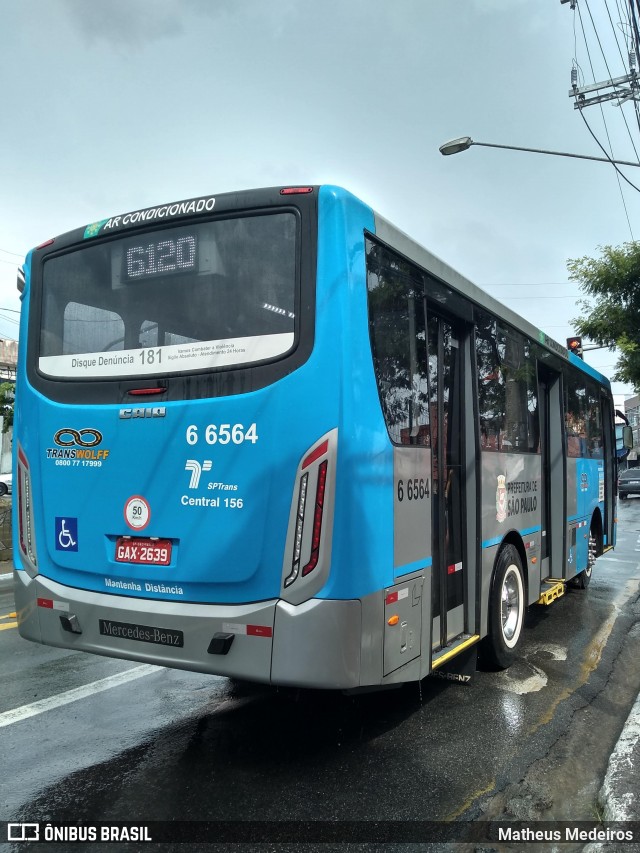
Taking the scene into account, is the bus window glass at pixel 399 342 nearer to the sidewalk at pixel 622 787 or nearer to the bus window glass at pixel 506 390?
the bus window glass at pixel 506 390

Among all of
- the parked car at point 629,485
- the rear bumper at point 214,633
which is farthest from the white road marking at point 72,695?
the parked car at point 629,485

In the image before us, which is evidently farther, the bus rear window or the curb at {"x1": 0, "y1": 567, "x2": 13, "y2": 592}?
the curb at {"x1": 0, "y1": 567, "x2": 13, "y2": 592}

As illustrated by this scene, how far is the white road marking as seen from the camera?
4754 millimetres

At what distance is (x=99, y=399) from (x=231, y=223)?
1382mm

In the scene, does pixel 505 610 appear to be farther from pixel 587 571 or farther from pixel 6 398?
pixel 6 398

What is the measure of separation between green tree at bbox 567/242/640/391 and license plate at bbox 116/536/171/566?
70.7 feet

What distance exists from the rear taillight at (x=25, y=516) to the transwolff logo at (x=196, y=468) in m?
1.32

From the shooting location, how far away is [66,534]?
4.30 metres

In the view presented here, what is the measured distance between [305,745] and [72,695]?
6.57 feet

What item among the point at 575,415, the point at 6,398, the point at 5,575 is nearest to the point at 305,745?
the point at 575,415

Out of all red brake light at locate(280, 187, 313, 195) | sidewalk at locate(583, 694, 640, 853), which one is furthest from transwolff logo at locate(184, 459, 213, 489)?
sidewalk at locate(583, 694, 640, 853)

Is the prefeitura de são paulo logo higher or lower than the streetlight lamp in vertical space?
lower

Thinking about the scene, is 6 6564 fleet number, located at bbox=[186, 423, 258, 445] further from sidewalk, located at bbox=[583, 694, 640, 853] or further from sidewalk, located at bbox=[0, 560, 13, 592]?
sidewalk, located at bbox=[0, 560, 13, 592]

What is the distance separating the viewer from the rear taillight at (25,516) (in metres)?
4.47
